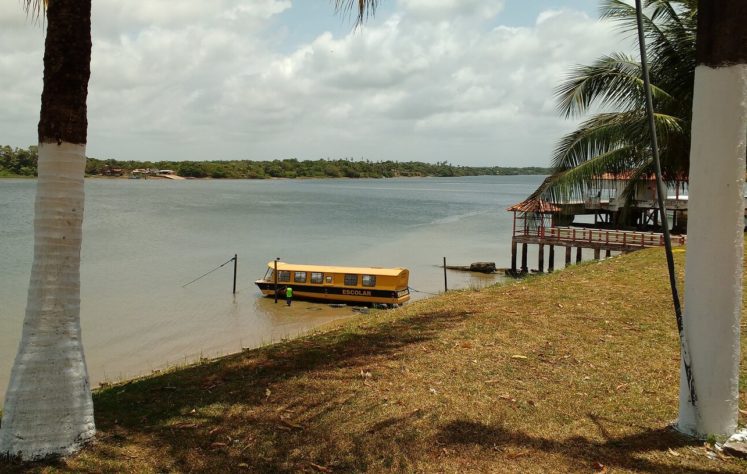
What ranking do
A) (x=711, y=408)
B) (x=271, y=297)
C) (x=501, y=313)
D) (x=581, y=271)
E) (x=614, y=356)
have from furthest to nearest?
(x=271, y=297) < (x=581, y=271) < (x=501, y=313) < (x=614, y=356) < (x=711, y=408)

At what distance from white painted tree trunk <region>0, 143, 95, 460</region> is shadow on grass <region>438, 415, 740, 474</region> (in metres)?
2.87

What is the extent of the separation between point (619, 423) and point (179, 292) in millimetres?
23091

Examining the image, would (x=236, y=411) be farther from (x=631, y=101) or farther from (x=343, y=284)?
(x=343, y=284)

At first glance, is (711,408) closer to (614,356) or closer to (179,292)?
(614,356)

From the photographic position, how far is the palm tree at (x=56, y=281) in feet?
14.7

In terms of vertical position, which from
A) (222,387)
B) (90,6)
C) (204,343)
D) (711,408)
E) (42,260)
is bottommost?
(204,343)

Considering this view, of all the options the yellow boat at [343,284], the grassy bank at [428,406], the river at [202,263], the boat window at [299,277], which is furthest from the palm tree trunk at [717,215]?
the boat window at [299,277]

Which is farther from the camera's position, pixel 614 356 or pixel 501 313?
pixel 501 313

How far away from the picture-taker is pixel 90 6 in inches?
190

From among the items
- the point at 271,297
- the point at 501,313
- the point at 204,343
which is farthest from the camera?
the point at 271,297

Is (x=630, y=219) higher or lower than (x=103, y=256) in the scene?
higher

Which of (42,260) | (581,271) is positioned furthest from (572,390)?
(581,271)

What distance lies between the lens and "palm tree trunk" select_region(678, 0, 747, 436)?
4215mm

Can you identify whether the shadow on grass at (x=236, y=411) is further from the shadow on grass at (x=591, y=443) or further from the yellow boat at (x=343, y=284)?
the yellow boat at (x=343, y=284)
